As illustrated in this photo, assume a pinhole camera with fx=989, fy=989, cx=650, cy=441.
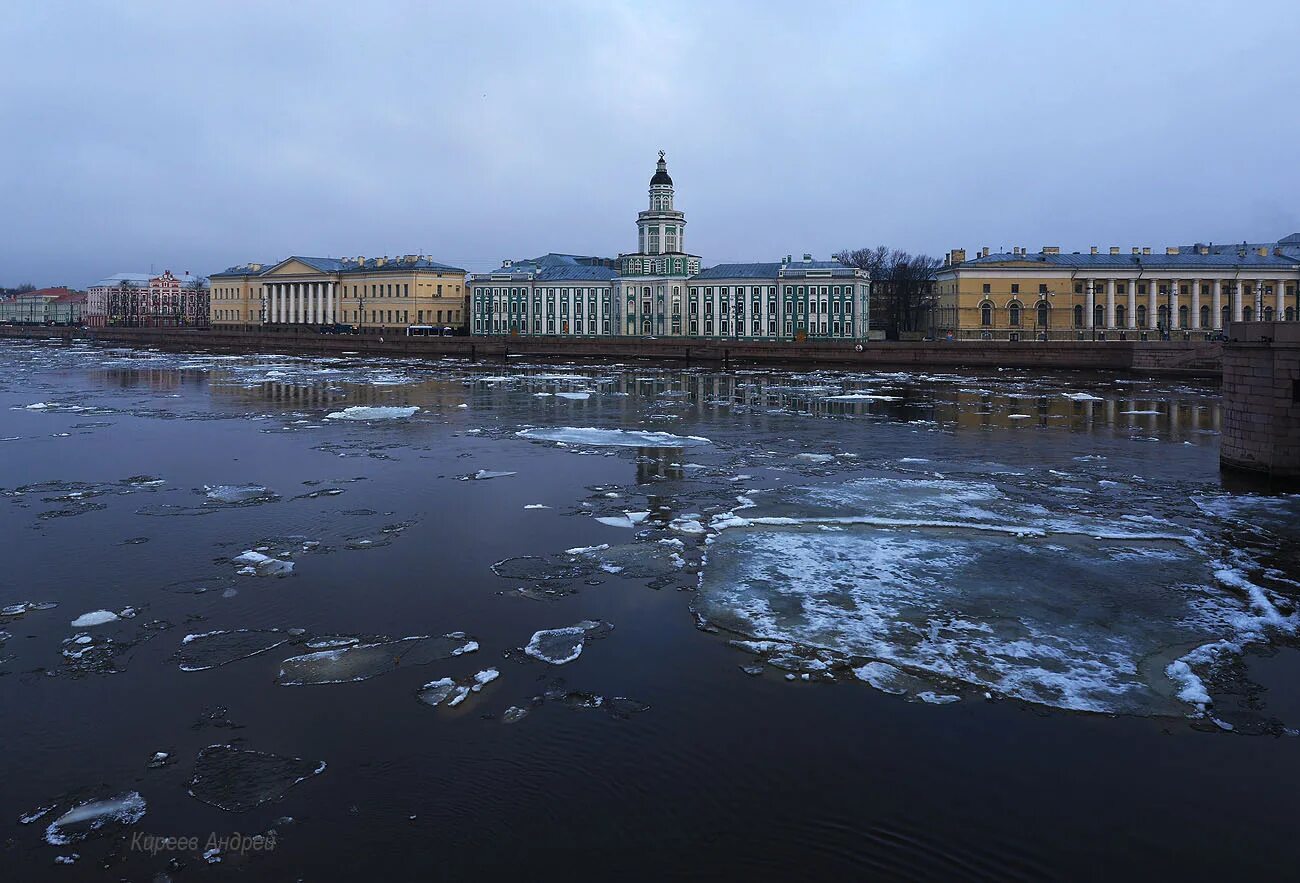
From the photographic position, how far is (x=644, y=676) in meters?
6.11

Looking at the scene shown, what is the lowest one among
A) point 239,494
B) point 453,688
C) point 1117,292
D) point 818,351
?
point 453,688

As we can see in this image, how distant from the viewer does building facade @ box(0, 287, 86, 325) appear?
133250 millimetres

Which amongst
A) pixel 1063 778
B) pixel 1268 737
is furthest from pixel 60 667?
pixel 1268 737

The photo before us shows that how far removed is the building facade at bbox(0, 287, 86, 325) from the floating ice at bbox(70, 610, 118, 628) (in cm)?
13968

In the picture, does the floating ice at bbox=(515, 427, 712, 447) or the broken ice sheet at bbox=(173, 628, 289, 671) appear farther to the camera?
the floating ice at bbox=(515, 427, 712, 447)

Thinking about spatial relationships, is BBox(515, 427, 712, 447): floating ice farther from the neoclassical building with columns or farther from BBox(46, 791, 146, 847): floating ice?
the neoclassical building with columns

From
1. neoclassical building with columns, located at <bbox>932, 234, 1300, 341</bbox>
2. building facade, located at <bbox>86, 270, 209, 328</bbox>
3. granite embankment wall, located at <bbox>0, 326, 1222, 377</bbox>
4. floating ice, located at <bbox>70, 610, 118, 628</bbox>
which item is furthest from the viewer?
building facade, located at <bbox>86, 270, 209, 328</bbox>

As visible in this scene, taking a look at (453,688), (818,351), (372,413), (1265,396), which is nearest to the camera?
(453,688)

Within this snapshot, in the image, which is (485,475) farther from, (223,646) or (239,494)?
(223,646)

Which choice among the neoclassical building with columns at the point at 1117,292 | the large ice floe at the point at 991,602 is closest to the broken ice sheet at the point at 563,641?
the large ice floe at the point at 991,602

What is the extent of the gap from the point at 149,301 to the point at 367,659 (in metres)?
125

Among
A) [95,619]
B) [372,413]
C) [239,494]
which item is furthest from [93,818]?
[372,413]

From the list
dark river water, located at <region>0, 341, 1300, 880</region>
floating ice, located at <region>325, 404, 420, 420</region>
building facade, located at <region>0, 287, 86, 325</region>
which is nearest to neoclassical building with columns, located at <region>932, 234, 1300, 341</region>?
floating ice, located at <region>325, 404, 420, 420</region>

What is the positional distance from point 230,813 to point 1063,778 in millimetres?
3986
